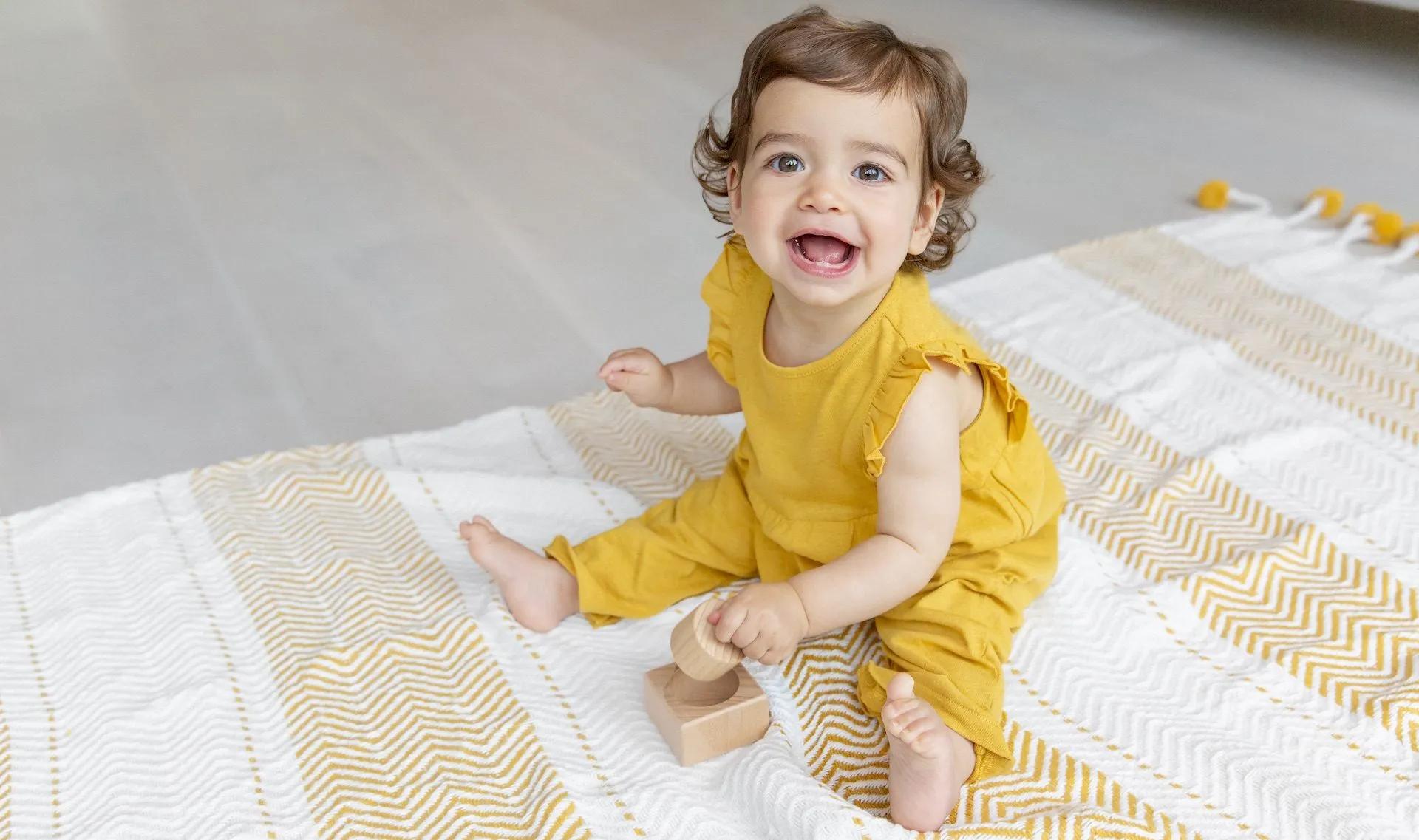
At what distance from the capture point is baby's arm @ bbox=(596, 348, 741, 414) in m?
1.08

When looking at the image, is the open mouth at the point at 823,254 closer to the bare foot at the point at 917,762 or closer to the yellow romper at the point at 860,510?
the yellow romper at the point at 860,510

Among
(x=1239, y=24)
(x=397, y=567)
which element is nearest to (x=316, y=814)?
(x=397, y=567)

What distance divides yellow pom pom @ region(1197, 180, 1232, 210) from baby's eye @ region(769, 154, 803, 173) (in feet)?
4.08

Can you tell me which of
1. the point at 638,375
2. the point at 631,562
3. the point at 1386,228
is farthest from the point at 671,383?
the point at 1386,228

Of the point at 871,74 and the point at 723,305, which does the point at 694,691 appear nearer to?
the point at 723,305

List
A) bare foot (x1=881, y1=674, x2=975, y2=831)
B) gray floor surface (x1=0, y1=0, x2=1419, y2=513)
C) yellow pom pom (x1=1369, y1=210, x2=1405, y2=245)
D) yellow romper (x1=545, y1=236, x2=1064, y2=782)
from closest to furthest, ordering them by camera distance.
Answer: bare foot (x1=881, y1=674, x2=975, y2=831) < yellow romper (x1=545, y1=236, x2=1064, y2=782) < gray floor surface (x1=0, y1=0, x2=1419, y2=513) < yellow pom pom (x1=1369, y1=210, x2=1405, y2=245)

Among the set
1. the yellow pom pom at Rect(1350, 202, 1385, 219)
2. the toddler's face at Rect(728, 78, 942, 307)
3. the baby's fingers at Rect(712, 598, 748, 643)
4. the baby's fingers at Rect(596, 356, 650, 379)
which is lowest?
the baby's fingers at Rect(712, 598, 748, 643)

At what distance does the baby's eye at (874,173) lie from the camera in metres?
0.85

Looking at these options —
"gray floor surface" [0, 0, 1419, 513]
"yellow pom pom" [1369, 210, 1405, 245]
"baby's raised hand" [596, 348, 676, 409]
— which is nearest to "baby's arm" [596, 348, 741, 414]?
"baby's raised hand" [596, 348, 676, 409]

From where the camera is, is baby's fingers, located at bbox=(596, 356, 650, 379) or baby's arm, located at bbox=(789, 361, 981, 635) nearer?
baby's arm, located at bbox=(789, 361, 981, 635)

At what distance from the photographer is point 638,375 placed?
3.53 feet

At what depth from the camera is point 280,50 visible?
3049mm

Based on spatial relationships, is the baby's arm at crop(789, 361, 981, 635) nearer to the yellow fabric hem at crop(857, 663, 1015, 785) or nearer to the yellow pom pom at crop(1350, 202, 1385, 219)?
the yellow fabric hem at crop(857, 663, 1015, 785)

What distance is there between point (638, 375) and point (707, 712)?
32 cm
